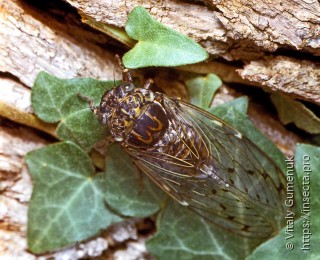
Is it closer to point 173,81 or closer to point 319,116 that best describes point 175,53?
point 173,81

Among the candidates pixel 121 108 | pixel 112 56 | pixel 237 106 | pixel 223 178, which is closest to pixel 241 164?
pixel 223 178

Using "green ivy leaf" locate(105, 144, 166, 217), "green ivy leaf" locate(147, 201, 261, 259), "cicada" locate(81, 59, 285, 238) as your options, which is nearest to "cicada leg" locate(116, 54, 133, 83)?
"cicada" locate(81, 59, 285, 238)

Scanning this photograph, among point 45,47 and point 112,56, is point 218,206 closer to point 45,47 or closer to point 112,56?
point 112,56

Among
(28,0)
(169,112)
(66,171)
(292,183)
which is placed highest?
(28,0)

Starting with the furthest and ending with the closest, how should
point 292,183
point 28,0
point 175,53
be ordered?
1. point 292,183
2. point 28,0
3. point 175,53

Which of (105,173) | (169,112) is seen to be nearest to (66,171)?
(105,173)

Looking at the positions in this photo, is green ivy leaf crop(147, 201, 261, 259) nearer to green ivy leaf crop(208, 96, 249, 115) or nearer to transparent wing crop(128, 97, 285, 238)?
transparent wing crop(128, 97, 285, 238)
